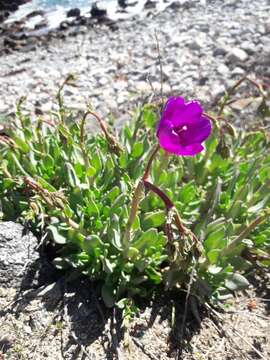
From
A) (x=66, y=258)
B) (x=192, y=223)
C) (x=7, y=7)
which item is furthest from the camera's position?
(x=7, y=7)

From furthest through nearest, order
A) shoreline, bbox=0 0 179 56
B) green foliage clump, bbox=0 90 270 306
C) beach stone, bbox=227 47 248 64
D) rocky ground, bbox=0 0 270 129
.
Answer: shoreline, bbox=0 0 179 56 < beach stone, bbox=227 47 248 64 < rocky ground, bbox=0 0 270 129 < green foliage clump, bbox=0 90 270 306

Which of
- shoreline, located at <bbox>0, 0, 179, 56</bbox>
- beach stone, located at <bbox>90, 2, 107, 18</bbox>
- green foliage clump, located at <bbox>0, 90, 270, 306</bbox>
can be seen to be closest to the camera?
green foliage clump, located at <bbox>0, 90, 270, 306</bbox>

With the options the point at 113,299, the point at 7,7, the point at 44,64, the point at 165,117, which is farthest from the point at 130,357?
the point at 7,7

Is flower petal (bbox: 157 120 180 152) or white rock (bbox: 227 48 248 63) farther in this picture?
white rock (bbox: 227 48 248 63)

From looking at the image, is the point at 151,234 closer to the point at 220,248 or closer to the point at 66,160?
the point at 220,248

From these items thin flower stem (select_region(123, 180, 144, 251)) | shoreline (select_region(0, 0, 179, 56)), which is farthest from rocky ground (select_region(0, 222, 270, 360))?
shoreline (select_region(0, 0, 179, 56))

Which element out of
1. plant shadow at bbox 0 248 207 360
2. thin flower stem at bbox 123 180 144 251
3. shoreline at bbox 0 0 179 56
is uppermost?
thin flower stem at bbox 123 180 144 251

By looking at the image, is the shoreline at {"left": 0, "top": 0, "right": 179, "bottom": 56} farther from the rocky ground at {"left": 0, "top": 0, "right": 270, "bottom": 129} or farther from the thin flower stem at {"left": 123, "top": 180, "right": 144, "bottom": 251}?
the thin flower stem at {"left": 123, "top": 180, "right": 144, "bottom": 251}
